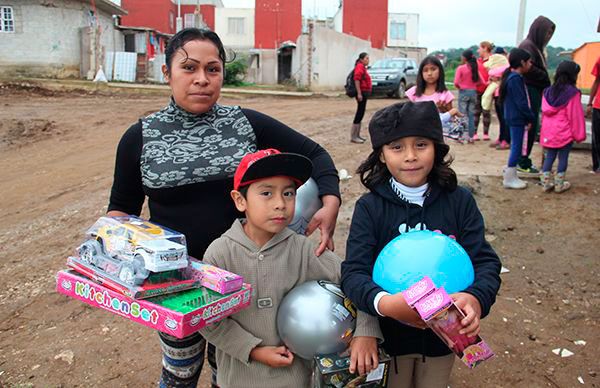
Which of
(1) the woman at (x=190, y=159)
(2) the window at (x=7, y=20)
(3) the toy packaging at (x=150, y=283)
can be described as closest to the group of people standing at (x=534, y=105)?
(1) the woman at (x=190, y=159)

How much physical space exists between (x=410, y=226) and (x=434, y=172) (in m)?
0.25

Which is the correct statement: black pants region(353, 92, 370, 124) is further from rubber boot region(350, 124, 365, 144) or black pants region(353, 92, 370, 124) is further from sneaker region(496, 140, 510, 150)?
sneaker region(496, 140, 510, 150)

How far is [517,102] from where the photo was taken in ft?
20.1

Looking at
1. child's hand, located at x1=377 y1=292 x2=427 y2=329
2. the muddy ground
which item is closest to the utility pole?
the muddy ground

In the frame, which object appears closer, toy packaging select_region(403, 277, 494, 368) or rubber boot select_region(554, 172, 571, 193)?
toy packaging select_region(403, 277, 494, 368)

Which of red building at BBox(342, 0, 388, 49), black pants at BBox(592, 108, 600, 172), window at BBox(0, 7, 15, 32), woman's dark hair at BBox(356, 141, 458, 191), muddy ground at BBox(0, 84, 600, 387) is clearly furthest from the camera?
red building at BBox(342, 0, 388, 49)

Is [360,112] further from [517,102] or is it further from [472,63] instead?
[517,102]

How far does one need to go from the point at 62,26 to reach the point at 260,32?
1579cm

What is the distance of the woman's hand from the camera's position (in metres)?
2.19

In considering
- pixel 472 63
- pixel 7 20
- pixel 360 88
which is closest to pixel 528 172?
pixel 472 63

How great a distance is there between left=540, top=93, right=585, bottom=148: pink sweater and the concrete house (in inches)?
770

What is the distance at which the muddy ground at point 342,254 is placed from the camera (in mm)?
3324

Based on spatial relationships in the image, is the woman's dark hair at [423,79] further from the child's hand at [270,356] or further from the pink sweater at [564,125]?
the child's hand at [270,356]

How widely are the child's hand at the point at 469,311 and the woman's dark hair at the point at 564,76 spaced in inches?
208
